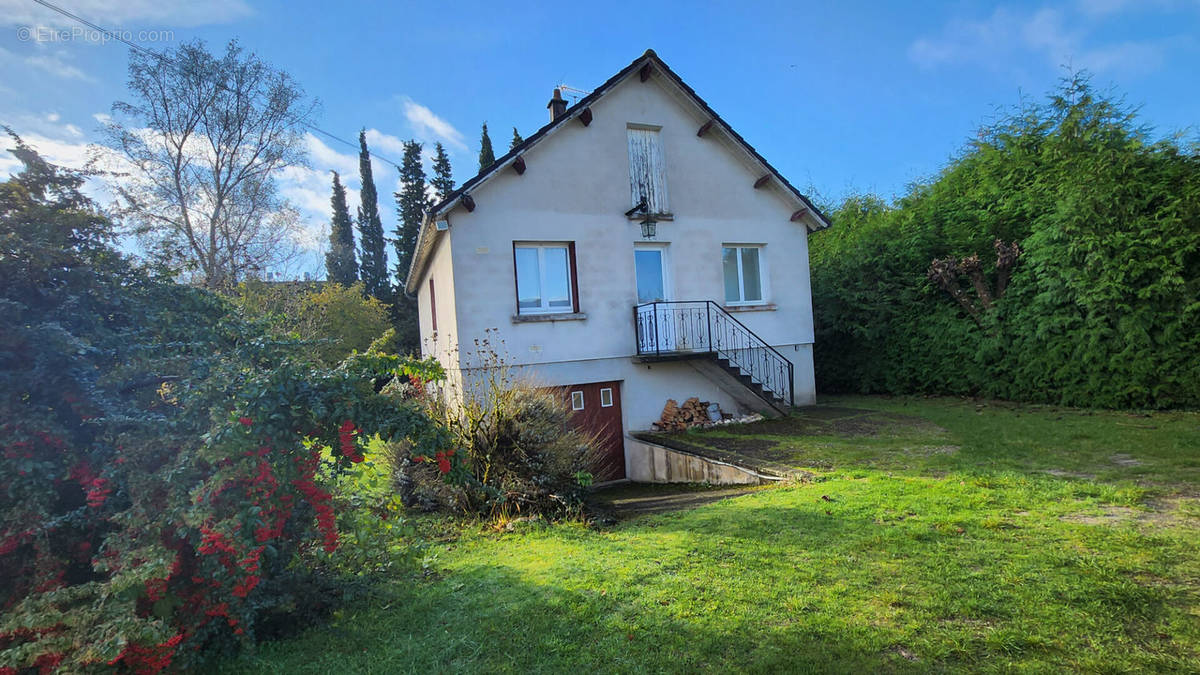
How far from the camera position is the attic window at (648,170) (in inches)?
495

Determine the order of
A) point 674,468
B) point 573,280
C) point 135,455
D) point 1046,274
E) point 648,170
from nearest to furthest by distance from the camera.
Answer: point 135,455 < point 674,468 < point 1046,274 < point 573,280 < point 648,170

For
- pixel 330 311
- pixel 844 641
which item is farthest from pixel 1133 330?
pixel 330 311

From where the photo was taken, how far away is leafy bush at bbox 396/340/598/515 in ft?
23.8

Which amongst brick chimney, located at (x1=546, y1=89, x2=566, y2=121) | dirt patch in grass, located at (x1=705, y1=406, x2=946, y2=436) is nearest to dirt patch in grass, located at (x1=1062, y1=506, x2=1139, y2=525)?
dirt patch in grass, located at (x1=705, y1=406, x2=946, y2=436)

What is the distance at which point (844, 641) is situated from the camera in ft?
10.1

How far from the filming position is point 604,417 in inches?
470

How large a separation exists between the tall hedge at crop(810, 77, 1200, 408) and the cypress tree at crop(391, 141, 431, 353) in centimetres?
2231

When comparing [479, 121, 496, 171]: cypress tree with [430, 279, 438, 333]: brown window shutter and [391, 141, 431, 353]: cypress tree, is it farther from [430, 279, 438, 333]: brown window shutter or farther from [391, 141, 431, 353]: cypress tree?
[430, 279, 438, 333]: brown window shutter

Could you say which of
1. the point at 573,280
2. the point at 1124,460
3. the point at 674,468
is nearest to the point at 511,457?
the point at 674,468

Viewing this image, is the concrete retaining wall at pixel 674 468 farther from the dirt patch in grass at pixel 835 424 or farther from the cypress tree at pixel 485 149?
the cypress tree at pixel 485 149

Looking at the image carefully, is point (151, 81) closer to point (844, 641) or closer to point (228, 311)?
point (228, 311)

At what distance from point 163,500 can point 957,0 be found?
13.9 meters

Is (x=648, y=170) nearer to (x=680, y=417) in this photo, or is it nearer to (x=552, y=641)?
(x=680, y=417)

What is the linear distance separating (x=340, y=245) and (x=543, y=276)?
3265 cm
